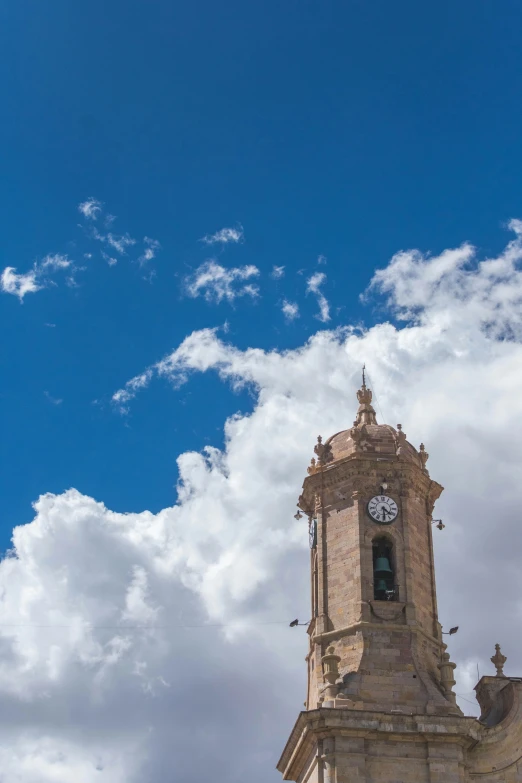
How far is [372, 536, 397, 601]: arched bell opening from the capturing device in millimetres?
33656

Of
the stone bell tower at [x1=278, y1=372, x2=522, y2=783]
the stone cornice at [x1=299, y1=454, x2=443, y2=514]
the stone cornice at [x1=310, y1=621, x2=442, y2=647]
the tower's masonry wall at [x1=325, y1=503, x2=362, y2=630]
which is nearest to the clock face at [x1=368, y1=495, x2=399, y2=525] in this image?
the stone bell tower at [x1=278, y1=372, x2=522, y2=783]

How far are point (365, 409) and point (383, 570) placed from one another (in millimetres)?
7616

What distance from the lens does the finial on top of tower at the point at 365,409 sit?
3909 cm

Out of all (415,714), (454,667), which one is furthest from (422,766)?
(454,667)

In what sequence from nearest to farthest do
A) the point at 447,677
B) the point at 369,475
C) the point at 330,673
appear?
the point at 330,673 → the point at 447,677 → the point at 369,475

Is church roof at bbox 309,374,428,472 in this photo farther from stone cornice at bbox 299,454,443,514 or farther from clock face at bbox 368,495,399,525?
clock face at bbox 368,495,399,525

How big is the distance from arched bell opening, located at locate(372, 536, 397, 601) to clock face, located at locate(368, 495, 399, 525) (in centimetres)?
62

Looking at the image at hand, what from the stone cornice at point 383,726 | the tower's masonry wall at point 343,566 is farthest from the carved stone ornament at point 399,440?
the stone cornice at point 383,726

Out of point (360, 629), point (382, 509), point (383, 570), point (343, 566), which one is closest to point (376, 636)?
point (360, 629)

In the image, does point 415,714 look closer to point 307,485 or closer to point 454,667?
point 454,667

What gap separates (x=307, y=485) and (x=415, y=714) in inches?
367

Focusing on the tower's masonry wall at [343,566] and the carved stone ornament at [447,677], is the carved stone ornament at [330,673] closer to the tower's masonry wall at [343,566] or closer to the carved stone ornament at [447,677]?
the tower's masonry wall at [343,566]

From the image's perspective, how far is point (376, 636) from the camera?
32469mm

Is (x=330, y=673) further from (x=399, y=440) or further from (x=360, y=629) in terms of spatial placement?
(x=399, y=440)
